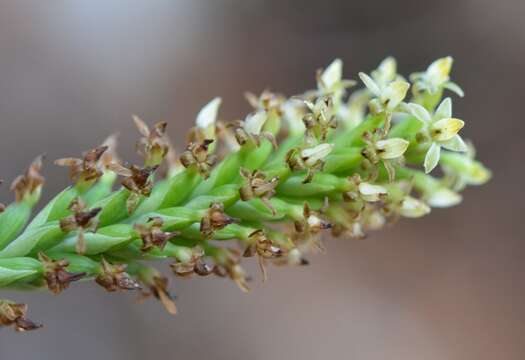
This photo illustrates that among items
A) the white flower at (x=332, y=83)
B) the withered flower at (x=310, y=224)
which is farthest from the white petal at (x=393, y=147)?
the white flower at (x=332, y=83)

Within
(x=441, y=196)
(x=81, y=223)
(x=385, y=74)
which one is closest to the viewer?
(x=81, y=223)

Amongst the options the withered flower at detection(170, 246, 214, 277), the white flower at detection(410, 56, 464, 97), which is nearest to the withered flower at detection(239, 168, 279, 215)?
the withered flower at detection(170, 246, 214, 277)

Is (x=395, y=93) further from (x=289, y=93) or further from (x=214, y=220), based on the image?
(x=289, y=93)

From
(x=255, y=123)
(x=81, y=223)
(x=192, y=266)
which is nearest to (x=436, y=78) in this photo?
(x=255, y=123)

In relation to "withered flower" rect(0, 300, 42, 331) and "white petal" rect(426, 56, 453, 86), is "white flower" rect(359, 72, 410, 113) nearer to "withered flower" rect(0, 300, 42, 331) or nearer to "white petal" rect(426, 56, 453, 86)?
"white petal" rect(426, 56, 453, 86)

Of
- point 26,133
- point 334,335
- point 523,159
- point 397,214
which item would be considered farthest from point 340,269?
point 397,214
